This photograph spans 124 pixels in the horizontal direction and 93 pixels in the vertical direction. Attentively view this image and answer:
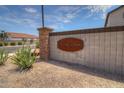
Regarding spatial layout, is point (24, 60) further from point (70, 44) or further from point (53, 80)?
point (70, 44)

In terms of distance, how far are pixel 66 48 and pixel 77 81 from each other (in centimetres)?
246

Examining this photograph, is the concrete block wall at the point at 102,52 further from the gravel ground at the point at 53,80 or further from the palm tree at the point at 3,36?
the palm tree at the point at 3,36

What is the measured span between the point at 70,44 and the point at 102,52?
1.48 metres

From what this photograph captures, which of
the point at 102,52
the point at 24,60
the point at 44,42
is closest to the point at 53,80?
the point at 24,60

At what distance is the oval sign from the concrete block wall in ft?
0.44

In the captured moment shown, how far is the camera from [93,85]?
3010mm

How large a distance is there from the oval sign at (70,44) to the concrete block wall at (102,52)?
0.44 ft

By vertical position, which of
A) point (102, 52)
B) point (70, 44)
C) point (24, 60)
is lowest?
point (24, 60)

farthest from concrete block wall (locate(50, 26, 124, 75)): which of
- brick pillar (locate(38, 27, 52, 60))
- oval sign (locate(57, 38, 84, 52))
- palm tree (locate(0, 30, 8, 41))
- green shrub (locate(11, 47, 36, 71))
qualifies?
palm tree (locate(0, 30, 8, 41))

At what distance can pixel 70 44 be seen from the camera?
5.33 m

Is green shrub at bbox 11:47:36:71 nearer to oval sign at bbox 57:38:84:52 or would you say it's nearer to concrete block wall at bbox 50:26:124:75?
oval sign at bbox 57:38:84:52

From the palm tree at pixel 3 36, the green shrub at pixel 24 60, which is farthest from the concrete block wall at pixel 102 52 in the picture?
the palm tree at pixel 3 36
